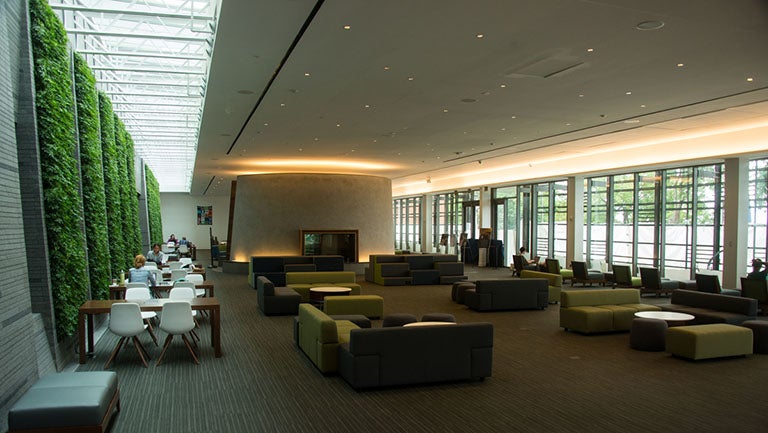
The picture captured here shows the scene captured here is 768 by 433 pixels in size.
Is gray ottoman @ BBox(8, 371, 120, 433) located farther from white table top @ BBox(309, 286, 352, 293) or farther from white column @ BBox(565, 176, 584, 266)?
white column @ BBox(565, 176, 584, 266)

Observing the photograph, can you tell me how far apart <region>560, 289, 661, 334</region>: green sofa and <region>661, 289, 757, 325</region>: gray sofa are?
0.64m

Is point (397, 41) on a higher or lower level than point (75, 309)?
higher

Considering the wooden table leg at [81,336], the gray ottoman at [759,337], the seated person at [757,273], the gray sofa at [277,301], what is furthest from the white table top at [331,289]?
the seated person at [757,273]

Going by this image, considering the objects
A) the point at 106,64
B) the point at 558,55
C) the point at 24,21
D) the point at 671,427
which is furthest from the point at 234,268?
the point at 671,427

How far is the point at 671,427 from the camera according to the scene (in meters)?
4.98

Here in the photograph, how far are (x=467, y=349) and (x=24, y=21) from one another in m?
6.68

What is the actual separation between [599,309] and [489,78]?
4499 millimetres

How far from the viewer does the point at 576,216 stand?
19.6 m

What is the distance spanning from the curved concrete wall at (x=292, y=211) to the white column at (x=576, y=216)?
7712 millimetres

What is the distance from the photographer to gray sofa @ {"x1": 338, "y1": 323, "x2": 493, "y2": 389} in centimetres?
596

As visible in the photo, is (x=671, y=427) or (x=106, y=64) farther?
(x=106, y=64)

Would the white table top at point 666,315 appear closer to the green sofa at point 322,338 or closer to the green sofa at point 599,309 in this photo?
the green sofa at point 599,309

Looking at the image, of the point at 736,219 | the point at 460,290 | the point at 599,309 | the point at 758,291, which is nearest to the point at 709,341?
the point at 599,309

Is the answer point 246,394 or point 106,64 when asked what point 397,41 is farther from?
point 106,64
